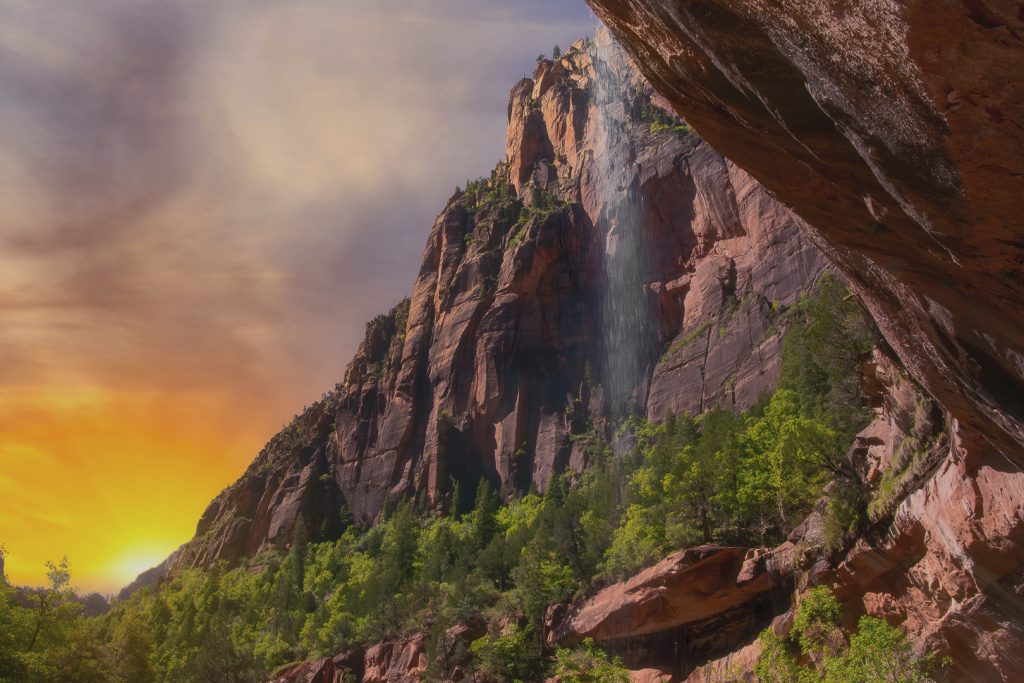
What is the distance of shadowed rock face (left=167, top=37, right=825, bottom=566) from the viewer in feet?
220

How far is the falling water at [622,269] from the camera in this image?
74938mm

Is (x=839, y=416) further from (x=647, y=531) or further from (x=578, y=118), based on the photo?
(x=578, y=118)

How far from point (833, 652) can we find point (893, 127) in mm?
20314

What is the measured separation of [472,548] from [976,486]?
4758 cm

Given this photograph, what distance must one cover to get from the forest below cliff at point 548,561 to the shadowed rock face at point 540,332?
469cm

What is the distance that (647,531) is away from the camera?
128 ft

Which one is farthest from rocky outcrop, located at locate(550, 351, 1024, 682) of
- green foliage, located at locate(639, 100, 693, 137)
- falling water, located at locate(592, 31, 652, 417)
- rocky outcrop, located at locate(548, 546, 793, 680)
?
green foliage, located at locate(639, 100, 693, 137)

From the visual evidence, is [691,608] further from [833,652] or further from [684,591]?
[833,652]

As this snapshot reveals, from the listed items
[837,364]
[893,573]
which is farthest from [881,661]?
[837,364]

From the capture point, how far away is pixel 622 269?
81.4m

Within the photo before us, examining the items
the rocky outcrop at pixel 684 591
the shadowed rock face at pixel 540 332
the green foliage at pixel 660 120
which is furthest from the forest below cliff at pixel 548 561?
the green foliage at pixel 660 120

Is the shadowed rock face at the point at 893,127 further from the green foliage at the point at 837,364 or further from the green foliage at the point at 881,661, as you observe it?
the green foliage at the point at 837,364

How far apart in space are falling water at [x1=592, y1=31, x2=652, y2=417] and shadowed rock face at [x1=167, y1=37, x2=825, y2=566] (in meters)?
0.48

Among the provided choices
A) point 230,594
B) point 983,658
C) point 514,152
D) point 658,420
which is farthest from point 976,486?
point 514,152
